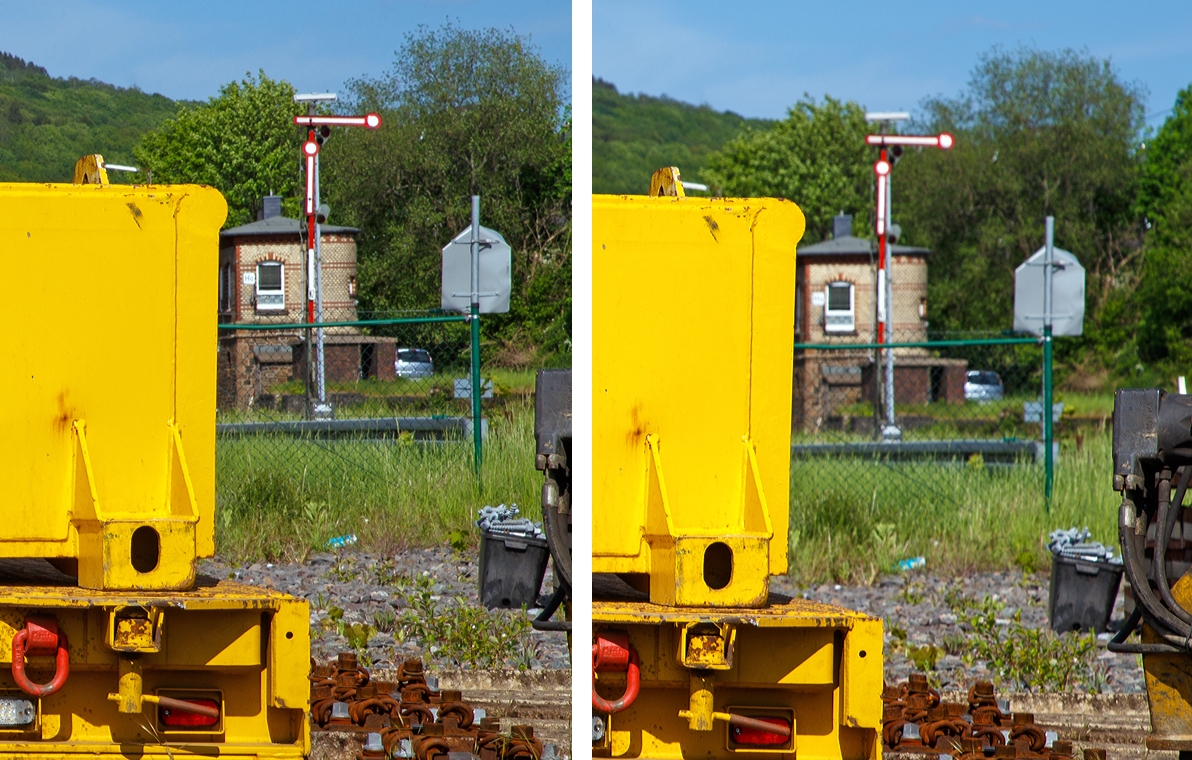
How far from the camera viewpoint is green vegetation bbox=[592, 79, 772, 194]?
3295mm

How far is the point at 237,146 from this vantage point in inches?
97.0

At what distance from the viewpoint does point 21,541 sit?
227 centimetres

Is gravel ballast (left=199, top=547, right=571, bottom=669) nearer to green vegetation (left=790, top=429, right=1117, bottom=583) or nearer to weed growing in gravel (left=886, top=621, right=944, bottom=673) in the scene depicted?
weed growing in gravel (left=886, top=621, right=944, bottom=673)

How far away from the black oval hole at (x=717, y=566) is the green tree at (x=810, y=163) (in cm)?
86

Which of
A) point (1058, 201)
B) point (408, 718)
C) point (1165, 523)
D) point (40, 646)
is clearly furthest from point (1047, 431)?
point (1058, 201)

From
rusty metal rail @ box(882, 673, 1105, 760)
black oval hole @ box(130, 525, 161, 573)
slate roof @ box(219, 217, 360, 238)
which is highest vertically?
slate roof @ box(219, 217, 360, 238)

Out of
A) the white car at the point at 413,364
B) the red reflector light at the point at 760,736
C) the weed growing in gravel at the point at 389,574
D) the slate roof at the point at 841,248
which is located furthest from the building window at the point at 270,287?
the slate roof at the point at 841,248

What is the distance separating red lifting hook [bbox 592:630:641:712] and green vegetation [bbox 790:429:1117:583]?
2.77 metres

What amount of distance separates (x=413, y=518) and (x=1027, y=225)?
23.5m

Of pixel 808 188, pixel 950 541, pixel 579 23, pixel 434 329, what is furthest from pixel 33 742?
pixel 808 188

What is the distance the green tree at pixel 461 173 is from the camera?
2623mm

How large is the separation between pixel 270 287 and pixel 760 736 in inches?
56.4

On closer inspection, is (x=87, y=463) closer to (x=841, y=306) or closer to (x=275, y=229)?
(x=275, y=229)

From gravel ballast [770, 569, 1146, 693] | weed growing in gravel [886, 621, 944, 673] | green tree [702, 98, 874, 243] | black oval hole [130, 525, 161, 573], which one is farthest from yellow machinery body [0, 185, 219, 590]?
weed growing in gravel [886, 621, 944, 673]
